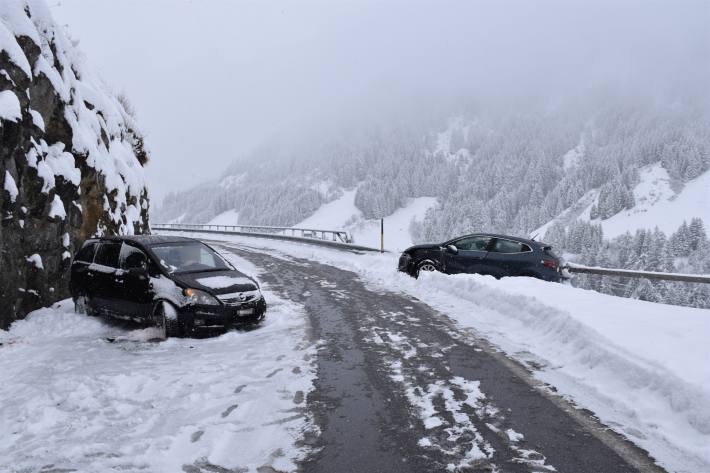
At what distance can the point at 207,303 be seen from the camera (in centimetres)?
737

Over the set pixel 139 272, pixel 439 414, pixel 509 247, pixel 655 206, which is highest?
pixel 655 206

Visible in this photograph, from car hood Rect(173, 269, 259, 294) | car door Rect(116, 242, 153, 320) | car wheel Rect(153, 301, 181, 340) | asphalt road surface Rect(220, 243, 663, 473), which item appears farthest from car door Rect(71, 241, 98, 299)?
asphalt road surface Rect(220, 243, 663, 473)

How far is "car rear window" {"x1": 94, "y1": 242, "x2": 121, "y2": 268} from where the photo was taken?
8.55 m

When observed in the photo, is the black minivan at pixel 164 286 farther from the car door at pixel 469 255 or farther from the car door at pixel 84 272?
the car door at pixel 469 255

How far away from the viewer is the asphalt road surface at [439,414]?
3.57 meters

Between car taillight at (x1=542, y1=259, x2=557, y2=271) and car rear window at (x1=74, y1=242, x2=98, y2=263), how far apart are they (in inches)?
392

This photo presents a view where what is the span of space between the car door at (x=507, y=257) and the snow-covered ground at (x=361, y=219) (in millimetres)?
128347

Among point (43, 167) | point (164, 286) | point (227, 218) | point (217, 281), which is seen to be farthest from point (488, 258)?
point (227, 218)

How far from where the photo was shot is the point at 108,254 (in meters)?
8.73

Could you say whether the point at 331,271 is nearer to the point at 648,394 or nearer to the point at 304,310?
the point at 304,310

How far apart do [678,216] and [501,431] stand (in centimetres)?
16815

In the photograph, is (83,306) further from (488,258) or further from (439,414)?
(488,258)

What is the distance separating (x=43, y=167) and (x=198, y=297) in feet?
15.5

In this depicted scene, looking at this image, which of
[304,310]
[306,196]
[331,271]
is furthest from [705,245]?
[306,196]
